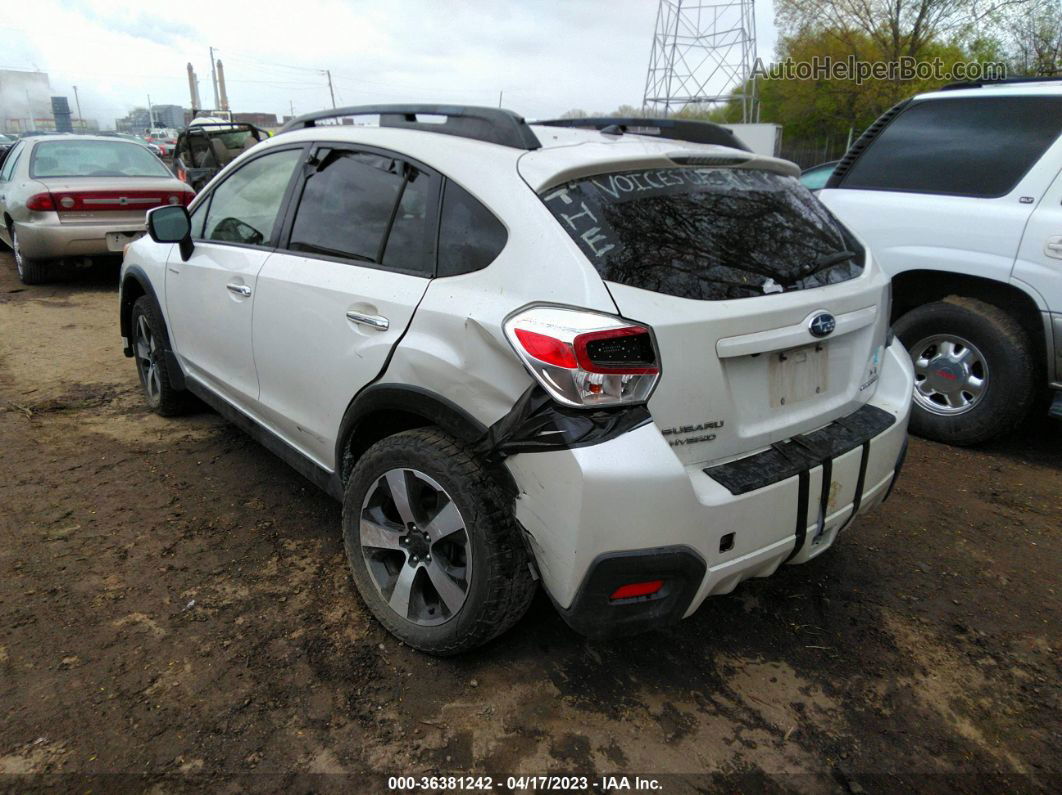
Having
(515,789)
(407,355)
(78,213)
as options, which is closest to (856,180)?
(407,355)

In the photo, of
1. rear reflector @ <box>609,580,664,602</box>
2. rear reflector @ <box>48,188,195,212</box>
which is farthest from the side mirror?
rear reflector @ <box>48,188,195,212</box>

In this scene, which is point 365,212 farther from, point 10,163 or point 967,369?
point 10,163

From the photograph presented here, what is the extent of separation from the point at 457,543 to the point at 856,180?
12.5 feet

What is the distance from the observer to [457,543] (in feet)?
7.80

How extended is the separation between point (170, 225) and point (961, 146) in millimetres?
4285

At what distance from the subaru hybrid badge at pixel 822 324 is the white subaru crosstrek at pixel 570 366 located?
0.01 m

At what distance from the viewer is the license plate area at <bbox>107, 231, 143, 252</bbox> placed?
26.3ft

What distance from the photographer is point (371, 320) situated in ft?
8.36

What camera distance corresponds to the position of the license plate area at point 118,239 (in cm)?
801

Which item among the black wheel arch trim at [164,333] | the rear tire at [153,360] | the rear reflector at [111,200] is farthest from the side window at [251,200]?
the rear reflector at [111,200]

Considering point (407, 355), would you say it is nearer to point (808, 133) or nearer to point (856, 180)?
point (856, 180)

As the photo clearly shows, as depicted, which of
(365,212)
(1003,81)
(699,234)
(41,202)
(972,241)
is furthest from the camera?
(41,202)

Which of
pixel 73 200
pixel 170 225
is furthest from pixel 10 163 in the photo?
pixel 170 225

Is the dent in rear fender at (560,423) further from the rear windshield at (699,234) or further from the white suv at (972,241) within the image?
the white suv at (972,241)
